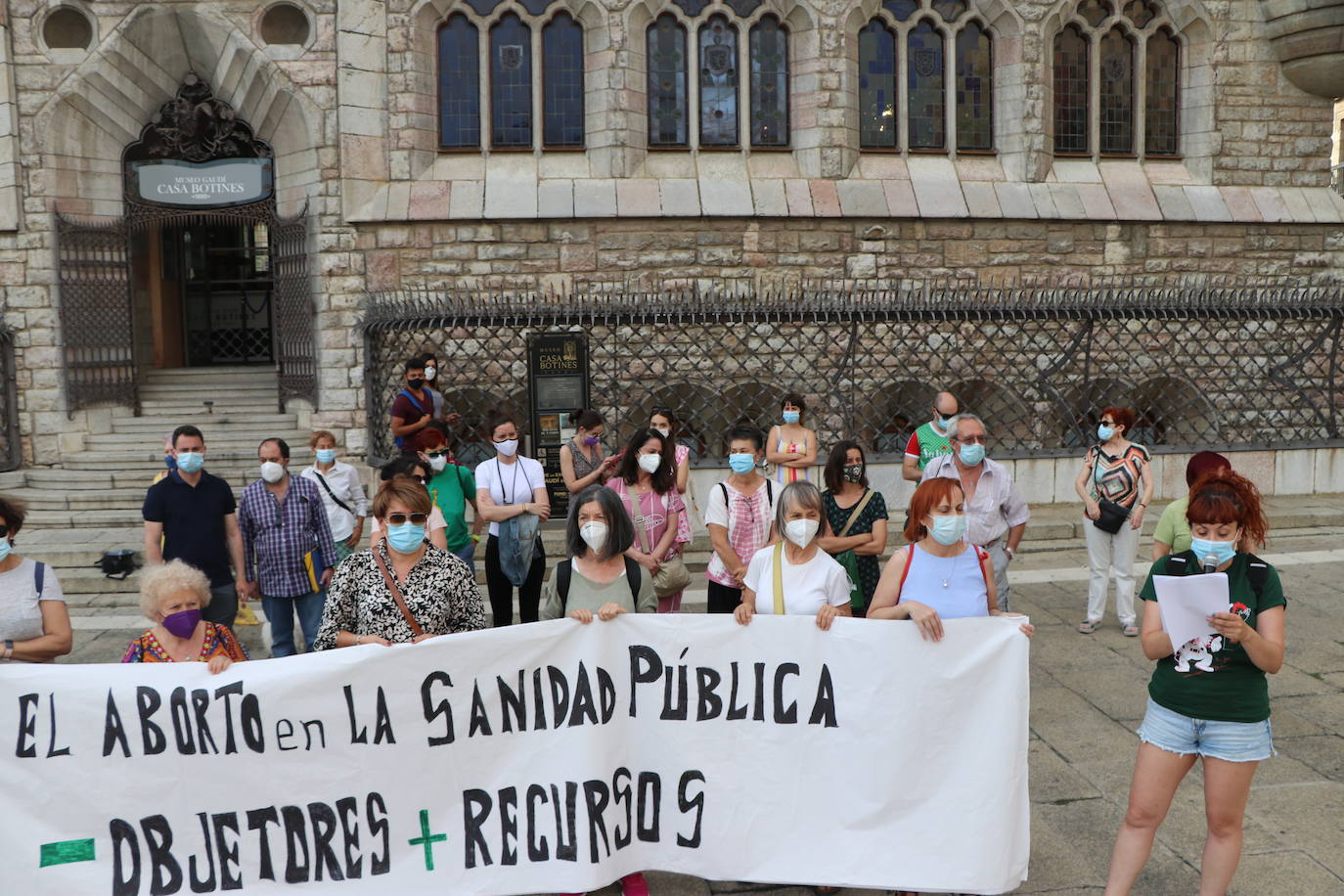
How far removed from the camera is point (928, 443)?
27.0ft

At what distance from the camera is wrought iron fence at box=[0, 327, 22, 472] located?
13203 mm

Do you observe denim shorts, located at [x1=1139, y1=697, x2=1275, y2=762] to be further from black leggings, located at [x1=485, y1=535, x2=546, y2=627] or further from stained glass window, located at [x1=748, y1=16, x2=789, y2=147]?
stained glass window, located at [x1=748, y1=16, x2=789, y2=147]

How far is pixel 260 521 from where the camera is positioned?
6.39 metres

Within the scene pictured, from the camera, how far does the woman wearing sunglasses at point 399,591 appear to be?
4.45 metres

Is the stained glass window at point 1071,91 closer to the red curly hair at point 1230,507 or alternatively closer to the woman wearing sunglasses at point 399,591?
the red curly hair at point 1230,507

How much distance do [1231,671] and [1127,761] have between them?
210 cm

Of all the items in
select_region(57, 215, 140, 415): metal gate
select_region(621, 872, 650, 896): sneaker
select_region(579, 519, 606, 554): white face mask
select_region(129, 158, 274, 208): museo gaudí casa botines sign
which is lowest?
select_region(621, 872, 650, 896): sneaker

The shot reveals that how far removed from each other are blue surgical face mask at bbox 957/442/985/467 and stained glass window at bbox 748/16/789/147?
29.4ft

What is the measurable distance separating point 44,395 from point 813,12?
1057 cm

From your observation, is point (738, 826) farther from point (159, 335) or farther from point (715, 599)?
point (159, 335)

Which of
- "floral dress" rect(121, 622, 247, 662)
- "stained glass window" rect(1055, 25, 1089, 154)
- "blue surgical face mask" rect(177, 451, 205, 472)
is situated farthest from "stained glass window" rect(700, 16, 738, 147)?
"floral dress" rect(121, 622, 247, 662)

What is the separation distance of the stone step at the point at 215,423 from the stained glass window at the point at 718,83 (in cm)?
637

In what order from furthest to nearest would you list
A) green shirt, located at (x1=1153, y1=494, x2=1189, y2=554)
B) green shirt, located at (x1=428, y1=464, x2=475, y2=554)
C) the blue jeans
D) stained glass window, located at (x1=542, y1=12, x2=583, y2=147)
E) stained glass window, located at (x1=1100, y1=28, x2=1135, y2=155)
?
stained glass window, located at (x1=1100, y1=28, x2=1135, y2=155), stained glass window, located at (x1=542, y1=12, x2=583, y2=147), green shirt, located at (x1=428, y1=464, x2=475, y2=554), the blue jeans, green shirt, located at (x1=1153, y1=494, x2=1189, y2=554)

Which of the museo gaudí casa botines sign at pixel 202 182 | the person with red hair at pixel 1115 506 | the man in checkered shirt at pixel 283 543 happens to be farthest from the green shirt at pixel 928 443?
the museo gaudí casa botines sign at pixel 202 182
